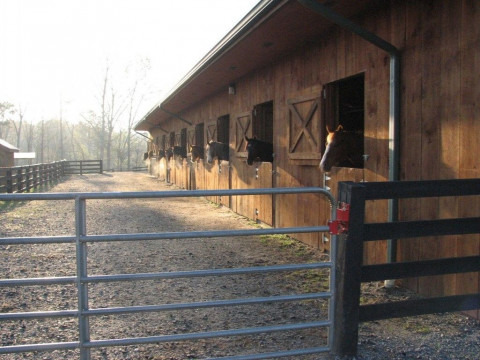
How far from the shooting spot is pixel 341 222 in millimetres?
2699

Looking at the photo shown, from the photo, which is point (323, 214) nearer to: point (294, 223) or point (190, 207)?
point (294, 223)

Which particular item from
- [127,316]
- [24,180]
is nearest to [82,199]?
[127,316]

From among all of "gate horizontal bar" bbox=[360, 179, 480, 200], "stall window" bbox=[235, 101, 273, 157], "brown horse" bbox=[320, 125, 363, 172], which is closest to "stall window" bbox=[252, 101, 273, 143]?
"stall window" bbox=[235, 101, 273, 157]

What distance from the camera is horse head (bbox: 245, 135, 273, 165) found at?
27.8 feet

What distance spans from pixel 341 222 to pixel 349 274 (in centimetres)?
34

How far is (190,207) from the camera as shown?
12172mm

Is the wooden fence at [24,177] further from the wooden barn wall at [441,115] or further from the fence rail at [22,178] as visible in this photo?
the wooden barn wall at [441,115]

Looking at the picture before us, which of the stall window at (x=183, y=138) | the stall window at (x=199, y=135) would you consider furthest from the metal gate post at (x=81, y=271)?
the stall window at (x=183, y=138)

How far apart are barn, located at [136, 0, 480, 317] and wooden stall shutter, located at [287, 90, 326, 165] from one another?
0.06 feet

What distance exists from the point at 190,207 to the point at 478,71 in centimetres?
947

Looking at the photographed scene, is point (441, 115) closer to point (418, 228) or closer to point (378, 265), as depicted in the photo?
point (418, 228)

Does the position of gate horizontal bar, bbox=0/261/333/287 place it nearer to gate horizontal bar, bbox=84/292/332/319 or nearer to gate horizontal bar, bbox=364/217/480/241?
gate horizontal bar, bbox=84/292/332/319

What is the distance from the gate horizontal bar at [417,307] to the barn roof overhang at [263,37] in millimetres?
3312

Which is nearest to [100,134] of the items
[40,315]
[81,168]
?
[81,168]
